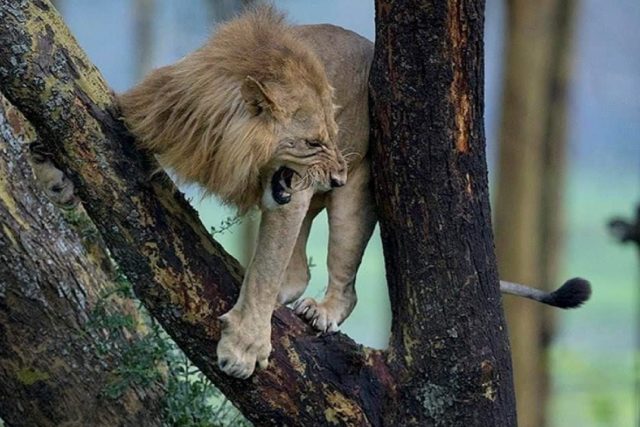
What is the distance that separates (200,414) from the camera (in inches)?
143

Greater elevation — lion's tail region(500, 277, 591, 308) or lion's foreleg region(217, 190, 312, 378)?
lion's tail region(500, 277, 591, 308)

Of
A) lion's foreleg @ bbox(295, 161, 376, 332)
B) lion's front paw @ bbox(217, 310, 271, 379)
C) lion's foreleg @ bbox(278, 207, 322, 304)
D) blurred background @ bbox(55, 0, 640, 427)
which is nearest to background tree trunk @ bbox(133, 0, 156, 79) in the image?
blurred background @ bbox(55, 0, 640, 427)

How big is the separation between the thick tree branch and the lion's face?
23 cm

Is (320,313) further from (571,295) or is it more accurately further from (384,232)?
(571,295)

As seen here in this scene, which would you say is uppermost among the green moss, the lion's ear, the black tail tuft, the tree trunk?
the black tail tuft

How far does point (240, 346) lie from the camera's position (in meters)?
3.07

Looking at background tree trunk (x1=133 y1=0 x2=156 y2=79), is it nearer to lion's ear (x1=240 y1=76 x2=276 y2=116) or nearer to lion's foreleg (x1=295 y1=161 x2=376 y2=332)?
lion's foreleg (x1=295 y1=161 x2=376 y2=332)

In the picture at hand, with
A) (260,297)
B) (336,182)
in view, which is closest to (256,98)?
(336,182)

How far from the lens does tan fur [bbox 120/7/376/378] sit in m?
3.02

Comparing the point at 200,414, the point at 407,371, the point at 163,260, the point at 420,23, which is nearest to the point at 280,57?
the point at 420,23

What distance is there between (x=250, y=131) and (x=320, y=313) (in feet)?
2.23

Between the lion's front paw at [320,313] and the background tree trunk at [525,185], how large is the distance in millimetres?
3765

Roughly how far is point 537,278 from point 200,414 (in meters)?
4.12

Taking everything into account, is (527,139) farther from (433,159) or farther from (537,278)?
(433,159)
